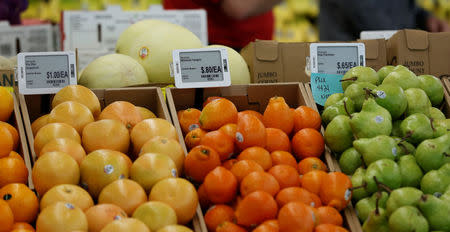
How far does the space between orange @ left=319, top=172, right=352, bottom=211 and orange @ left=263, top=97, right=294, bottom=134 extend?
286 mm

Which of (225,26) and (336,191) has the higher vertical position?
(225,26)

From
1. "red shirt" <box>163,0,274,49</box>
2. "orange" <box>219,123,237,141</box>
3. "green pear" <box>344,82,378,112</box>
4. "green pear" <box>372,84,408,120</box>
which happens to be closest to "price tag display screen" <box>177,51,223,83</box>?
"orange" <box>219,123,237,141</box>

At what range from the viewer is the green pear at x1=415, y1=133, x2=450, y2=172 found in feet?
5.16

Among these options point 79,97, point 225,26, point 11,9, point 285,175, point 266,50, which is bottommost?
point 285,175

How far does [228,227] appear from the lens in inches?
55.8

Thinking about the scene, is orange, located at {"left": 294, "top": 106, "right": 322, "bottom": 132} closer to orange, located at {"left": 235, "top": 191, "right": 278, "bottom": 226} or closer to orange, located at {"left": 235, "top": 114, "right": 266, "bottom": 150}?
orange, located at {"left": 235, "top": 114, "right": 266, "bottom": 150}

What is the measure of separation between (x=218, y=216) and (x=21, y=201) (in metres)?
0.51

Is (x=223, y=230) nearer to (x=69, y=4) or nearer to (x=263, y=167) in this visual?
(x=263, y=167)

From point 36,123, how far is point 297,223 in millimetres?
956

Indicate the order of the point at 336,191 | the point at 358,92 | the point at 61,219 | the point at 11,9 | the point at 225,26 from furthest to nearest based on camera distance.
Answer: the point at 11,9 → the point at 225,26 → the point at 358,92 → the point at 336,191 → the point at 61,219

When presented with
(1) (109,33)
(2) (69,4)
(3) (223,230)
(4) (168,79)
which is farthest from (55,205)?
(2) (69,4)

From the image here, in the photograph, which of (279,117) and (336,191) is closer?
(336,191)

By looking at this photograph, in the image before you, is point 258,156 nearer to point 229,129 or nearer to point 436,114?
point 229,129

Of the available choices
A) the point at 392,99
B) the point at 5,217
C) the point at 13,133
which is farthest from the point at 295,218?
the point at 13,133
